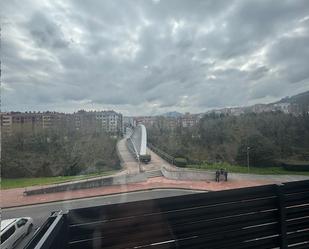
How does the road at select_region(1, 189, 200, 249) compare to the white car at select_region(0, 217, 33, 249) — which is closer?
the white car at select_region(0, 217, 33, 249)

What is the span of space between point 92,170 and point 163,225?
12.9 m

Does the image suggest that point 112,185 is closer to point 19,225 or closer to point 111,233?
point 19,225

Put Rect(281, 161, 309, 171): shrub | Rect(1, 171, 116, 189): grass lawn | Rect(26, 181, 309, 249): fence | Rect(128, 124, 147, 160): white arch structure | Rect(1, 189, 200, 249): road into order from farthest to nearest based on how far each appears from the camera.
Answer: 1. Rect(128, 124, 147, 160): white arch structure
2. Rect(281, 161, 309, 171): shrub
3. Rect(1, 171, 116, 189): grass lawn
4. Rect(1, 189, 200, 249): road
5. Rect(26, 181, 309, 249): fence

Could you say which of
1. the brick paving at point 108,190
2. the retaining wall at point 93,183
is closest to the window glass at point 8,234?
the brick paving at point 108,190

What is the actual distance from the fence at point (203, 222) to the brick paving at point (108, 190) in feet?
26.4

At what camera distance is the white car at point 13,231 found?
15.9ft

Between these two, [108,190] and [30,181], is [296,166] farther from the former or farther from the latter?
[30,181]

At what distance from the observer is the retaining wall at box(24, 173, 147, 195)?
1001 cm

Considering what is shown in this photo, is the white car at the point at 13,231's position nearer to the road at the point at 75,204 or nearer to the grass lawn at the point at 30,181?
the road at the point at 75,204

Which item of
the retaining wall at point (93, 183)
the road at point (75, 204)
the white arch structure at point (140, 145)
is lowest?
the road at point (75, 204)

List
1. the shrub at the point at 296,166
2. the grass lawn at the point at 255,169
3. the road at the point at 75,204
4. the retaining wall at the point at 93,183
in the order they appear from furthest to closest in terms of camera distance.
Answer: the shrub at the point at 296,166
the grass lawn at the point at 255,169
the retaining wall at the point at 93,183
the road at the point at 75,204

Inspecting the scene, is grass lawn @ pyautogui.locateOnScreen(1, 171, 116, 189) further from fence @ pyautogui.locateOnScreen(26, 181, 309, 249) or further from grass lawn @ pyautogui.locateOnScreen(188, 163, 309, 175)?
fence @ pyautogui.locateOnScreen(26, 181, 309, 249)

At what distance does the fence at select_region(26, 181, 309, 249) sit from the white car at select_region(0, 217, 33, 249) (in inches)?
185

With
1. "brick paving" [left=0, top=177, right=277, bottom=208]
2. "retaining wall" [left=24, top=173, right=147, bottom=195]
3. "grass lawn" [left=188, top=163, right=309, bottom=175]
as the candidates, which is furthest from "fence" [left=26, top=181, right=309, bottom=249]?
"grass lawn" [left=188, top=163, right=309, bottom=175]
